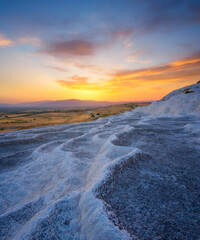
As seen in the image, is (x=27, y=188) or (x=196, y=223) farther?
(x=27, y=188)

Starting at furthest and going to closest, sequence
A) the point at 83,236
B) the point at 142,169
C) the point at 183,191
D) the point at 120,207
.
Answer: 1. the point at 142,169
2. the point at 183,191
3. the point at 120,207
4. the point at 83,236

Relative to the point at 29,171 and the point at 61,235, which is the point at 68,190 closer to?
the point at 61,235

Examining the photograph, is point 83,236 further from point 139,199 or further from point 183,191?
point 183,191

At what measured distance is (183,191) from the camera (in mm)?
4465

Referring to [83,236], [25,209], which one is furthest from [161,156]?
[25,209]

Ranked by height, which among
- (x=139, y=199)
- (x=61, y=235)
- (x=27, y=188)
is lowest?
(x=27, y=188)

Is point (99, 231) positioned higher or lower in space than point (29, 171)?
higher

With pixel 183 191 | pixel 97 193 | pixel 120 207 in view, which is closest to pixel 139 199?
pixel 120 207

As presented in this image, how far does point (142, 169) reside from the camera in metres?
5.95

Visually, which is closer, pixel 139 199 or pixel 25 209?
pixel 139 199

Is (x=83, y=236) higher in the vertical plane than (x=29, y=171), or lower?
higher

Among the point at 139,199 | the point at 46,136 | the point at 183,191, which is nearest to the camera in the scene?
the point at 139,199

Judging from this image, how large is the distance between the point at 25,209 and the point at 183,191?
5.74 metres

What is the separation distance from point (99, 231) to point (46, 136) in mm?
13726
